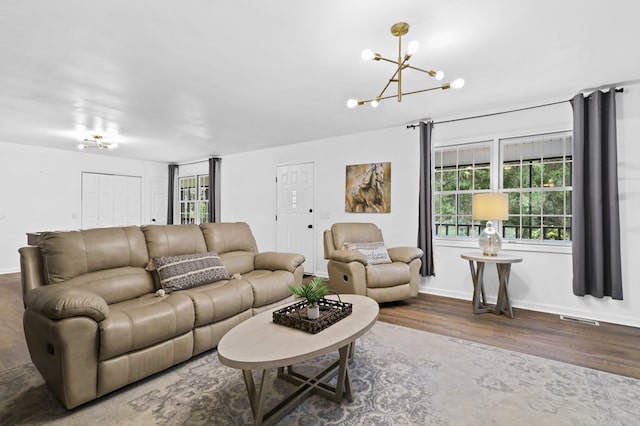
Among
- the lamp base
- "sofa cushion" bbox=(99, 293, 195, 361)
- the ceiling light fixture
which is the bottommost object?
"sofa cushion" bbox=(99, 293, 195, 361)

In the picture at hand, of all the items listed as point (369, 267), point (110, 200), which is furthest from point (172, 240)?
point (110, 200)

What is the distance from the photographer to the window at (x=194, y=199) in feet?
25.1

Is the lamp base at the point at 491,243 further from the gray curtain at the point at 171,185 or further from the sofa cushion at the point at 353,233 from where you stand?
the gray curtain at the point at 171,185

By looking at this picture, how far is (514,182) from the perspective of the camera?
398 cm

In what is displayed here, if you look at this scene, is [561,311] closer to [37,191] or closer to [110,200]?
[110,200]

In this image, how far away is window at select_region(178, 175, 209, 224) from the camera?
7637 millimetres

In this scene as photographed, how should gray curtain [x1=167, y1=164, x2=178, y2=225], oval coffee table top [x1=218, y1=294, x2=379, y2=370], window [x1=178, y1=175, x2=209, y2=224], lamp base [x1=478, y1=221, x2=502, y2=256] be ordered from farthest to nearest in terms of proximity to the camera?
gray curtain [x1=167, y1=164, x2=178, y2=225], window [x1=178, y1=175, x2=209, y2=224], lamp base [x1=478, y1=221, x2=502, y2=256], oval coffee table top [x1=218, y1=294, x2=379, y2=370]

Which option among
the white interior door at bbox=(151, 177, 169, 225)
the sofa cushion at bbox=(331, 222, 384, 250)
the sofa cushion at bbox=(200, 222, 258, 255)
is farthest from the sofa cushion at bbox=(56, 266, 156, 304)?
the white interior door at bbox=(151, 177, 169, 225)

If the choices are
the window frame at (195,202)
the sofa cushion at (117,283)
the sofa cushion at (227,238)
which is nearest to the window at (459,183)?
the sofa cushion at (227,238)

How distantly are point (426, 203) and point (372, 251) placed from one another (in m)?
1.03

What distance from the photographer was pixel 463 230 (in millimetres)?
4387

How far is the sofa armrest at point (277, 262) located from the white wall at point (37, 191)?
5.22 metres

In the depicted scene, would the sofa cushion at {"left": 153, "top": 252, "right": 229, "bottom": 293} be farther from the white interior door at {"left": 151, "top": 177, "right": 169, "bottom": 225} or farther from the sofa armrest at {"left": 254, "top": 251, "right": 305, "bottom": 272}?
the white interior door at {"left": 151, "top": 177, "right": 169, "bottom": 225}

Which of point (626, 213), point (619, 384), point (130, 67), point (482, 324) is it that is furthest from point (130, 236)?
point (626, 213)
